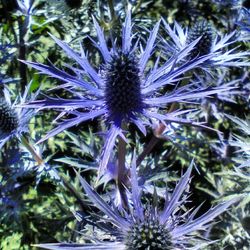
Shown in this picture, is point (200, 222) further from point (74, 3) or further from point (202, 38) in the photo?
point (74, 3)

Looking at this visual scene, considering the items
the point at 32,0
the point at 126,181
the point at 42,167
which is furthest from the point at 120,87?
the point at 32,0

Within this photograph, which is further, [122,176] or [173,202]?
[122,176]

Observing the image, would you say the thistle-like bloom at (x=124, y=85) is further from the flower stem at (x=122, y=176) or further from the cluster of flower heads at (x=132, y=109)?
the flower stem at (x=122, y=176)

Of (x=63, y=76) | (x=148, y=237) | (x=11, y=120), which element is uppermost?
(x=63, y=76)

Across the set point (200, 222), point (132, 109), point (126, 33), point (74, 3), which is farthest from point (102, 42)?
point (74, 3)

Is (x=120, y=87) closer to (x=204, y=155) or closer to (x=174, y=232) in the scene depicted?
(x=174, y=232)

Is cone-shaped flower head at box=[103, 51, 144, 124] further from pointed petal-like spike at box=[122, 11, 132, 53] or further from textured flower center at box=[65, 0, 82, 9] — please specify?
textured flower center at box=[65, 0, 82, 9]

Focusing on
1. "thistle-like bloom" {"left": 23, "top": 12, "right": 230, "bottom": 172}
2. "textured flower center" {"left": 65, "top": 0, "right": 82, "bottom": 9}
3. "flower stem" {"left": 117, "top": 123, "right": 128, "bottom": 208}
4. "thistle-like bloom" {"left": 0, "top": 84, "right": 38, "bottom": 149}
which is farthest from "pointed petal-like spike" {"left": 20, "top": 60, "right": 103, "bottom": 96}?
"textured flower center" {"left": 65, "top": 0, "right": 82, "bottom": 9}
